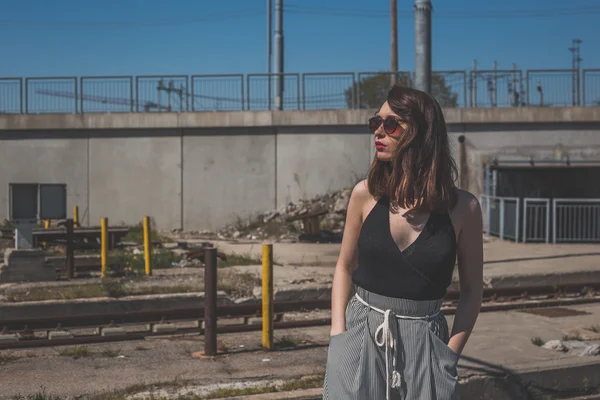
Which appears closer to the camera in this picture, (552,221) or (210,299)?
(210,299)

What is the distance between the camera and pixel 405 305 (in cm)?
292

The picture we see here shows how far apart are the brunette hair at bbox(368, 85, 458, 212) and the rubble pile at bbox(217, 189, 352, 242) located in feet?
60.1

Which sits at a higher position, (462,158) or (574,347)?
(462,158)

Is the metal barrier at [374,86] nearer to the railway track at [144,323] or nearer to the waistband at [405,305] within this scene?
the railway track at [144,323]

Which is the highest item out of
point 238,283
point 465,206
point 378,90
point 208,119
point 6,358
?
point 378,90

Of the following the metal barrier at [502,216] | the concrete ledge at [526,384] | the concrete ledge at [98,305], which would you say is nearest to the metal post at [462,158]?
the metal barrier at [502,216]

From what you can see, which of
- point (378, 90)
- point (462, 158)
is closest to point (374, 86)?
point (378, 90)

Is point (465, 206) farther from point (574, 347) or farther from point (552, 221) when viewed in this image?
point (552, 221)

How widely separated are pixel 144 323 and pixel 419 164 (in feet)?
24.3

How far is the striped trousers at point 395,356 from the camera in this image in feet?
9.48

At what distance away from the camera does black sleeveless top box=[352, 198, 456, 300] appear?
9.58ft

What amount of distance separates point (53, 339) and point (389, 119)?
6673mm

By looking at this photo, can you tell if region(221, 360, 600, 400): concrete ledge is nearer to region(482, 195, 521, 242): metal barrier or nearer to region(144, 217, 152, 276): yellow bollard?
region(144, 217, 152, 276): yellow bollard

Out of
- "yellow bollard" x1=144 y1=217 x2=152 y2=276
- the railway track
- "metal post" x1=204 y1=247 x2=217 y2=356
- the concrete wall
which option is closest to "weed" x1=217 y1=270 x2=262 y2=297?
the railway track
